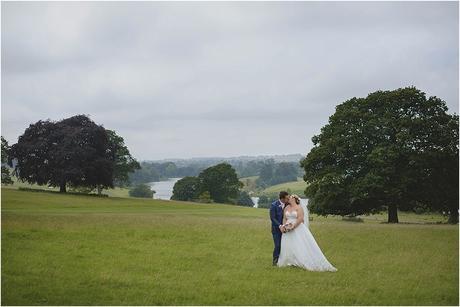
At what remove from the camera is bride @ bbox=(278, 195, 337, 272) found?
1576 centimetres

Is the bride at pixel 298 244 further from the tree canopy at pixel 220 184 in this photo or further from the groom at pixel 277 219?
the tree canopy at pixel 220 184

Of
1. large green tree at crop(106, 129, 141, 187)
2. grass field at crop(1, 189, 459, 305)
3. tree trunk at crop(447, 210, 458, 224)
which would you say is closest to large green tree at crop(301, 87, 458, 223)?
tree trunk at crop(447, 210, 458, 224)

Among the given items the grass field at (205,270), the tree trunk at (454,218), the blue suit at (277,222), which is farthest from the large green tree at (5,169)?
the blue suit at (277,222)

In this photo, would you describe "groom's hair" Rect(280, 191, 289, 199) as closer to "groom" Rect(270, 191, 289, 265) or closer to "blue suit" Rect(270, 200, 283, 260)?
"groom" Rect(270, 191, 289, 265)

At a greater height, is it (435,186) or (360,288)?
(435,186)

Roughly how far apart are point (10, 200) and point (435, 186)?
44550 mm

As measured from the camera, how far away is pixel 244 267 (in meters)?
15.9

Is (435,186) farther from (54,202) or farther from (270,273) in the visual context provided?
(54,202)

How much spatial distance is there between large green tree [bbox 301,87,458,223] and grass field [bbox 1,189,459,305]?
14.7 meters

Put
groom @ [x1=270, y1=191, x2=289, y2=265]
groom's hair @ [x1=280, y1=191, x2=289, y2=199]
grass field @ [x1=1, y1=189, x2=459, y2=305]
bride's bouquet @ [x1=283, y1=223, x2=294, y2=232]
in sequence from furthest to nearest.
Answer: groom @ [x1=270, y1=191, x2=289, y2=265], groom's hair @ [x1=280, y1=191, x2=289, y2=199], bride's bouquet @ [x1=283, y1=223, x2=294, y2=232], grass field @ [x1=1, y1=189, x2=459, y2=305]

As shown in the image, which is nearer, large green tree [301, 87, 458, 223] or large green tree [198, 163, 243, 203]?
large green tree [301, 87, 458, 223]

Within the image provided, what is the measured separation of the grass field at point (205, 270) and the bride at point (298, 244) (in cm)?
66

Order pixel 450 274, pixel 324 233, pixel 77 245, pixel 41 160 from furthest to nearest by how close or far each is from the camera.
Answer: pixel 41 160 → pixel 324 233 → pixel 77 245 → pixel 450 274

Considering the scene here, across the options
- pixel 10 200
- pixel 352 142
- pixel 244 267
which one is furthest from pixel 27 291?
pixel 10 200
